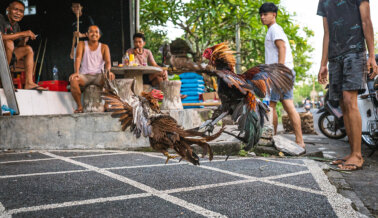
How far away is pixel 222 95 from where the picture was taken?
2.70 m

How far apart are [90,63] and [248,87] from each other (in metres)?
4.11

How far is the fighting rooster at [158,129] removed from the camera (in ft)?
8.16

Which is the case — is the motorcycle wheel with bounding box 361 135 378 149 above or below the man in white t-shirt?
below

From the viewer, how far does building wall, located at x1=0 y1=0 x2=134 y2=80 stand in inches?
315

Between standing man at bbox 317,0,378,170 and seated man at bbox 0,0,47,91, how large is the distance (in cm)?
475

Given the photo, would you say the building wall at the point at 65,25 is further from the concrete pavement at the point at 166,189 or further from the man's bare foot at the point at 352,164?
the man's bare foot at the point at 352,164

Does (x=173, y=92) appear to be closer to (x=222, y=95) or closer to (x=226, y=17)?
(x=222, y=95)

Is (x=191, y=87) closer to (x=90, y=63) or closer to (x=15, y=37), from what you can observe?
(x=90, y=63)

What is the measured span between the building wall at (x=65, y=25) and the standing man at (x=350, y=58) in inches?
223

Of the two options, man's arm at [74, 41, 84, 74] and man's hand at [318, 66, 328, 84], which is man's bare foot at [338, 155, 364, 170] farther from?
man's arm at [74, 41, 84, 74]

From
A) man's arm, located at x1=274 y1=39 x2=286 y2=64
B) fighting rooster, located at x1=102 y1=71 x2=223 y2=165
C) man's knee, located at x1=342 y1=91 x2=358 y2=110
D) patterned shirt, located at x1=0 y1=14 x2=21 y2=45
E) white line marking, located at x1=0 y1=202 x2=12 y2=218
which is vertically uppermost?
patterned shirt, located at x1=0 y1=14 x2=21 y2=45

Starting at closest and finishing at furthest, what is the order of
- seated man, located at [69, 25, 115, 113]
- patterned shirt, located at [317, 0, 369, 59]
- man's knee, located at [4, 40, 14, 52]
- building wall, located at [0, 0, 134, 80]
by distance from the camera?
1. patterned shirt, located at [317, 0, 369, 59]
2. man's knee, located at [4, 40, 14, 52]
3. seated man, located at [69, 25, 115, 113]
4. building wall, located at [0, 0, 134, 80]

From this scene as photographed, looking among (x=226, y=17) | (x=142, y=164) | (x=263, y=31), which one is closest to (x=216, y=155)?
(x=142, y=164)

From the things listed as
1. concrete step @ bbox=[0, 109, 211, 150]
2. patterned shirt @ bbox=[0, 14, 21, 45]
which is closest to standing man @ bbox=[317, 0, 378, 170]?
concrete step @ bbox=[0, 109, 211, 150]
